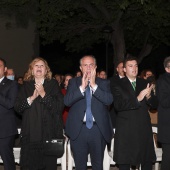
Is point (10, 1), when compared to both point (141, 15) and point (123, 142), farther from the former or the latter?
point (123, 142)

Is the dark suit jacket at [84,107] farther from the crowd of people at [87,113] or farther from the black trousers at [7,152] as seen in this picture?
the black trousers at [7,152]

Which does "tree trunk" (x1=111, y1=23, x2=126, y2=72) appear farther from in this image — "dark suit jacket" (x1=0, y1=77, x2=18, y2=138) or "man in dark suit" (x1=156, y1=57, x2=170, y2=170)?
"dark suit jacket" (x1=0, y1=77, x2=18, y2=138)

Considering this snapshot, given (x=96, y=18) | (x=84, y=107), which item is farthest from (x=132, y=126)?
(x=96, y=18)

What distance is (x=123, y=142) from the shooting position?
5.86m

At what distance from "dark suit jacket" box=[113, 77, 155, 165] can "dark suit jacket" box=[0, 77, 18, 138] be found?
1.46 meters

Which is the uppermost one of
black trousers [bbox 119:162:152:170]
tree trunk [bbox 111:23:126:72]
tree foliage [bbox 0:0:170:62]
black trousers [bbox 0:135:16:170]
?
tree foliage [bbox 0:0:170:62]

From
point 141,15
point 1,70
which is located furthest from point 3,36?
point 1,70

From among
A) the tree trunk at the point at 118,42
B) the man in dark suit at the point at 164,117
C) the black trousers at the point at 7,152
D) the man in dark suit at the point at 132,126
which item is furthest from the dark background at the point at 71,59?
the black trousers at the point at 7,152

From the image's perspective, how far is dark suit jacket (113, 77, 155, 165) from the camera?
5.80 m

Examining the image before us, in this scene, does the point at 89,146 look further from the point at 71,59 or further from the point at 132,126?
the point at 71,59

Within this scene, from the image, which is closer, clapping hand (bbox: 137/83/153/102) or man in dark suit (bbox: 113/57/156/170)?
clapping hand (bbox: 137/83/153/102)

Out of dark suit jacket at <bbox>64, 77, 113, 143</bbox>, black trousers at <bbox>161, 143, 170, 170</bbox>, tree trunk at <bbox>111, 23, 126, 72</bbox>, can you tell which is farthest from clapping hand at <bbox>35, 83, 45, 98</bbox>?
tree trunk at <bbox>111, 23, 126, 72</bbox>

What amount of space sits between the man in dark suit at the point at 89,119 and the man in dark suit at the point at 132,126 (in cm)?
22

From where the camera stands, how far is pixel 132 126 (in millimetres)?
5801
